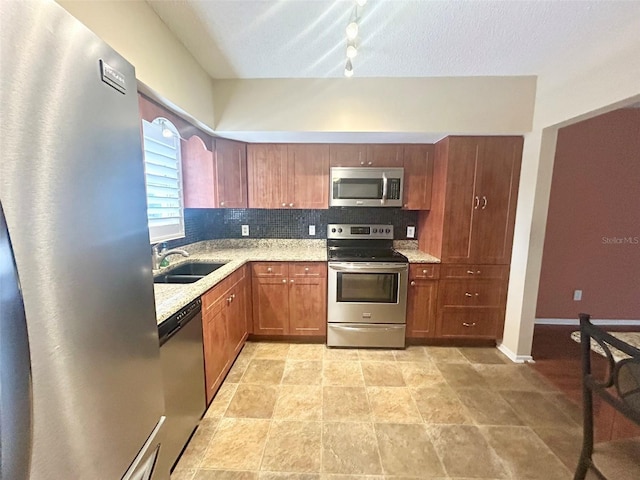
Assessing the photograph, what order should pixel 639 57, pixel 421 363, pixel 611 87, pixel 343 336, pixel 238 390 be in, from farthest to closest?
pixel 343 336 → pixel 421 363 → pixel 238 390 → pixel 611 87 → pixel 639 57

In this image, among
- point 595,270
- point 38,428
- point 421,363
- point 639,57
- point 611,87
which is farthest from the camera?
point 595,270

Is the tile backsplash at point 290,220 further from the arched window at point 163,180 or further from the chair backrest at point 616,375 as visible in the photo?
the chair backrest at point 616,375

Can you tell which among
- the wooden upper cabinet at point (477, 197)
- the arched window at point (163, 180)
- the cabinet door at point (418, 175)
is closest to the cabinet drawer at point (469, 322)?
the wooden upper cabinet at point (477, 197)

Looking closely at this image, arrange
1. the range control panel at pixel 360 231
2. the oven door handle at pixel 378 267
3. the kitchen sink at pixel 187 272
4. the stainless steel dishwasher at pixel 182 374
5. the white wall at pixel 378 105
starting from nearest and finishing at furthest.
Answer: the stainless steel dishwasher at pixel 182 374, the kitchen sink at pixel 187 272, the white wall at pixel 378 105, the oven door handle at pixel 378 267, the range control panel at pixel 360 231

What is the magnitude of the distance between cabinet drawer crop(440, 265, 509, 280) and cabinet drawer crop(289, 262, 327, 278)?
1190 millimetres

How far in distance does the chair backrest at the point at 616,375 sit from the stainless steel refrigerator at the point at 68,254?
5.12 feet

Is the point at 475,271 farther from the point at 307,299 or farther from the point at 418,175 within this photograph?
the point at 307,299

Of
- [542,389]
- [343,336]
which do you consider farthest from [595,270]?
[343,336]

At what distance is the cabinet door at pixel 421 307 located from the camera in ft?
9.00

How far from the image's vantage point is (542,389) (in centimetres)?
219

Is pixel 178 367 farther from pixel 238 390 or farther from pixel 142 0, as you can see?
pixel 142 0

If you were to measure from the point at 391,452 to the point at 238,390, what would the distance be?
3.95ft

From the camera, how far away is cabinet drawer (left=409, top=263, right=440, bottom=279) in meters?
2.72

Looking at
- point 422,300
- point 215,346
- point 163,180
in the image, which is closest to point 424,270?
point 422,300
